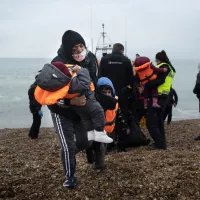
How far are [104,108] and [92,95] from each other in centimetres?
67

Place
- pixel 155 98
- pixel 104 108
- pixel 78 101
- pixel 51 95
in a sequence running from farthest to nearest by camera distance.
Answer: pixel 155 98
pixel 104 108
pixel 78 101
pixel 51 95

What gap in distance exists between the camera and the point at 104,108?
17.0 ft

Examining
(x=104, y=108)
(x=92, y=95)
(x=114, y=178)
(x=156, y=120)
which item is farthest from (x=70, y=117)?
(x=156, y=120)

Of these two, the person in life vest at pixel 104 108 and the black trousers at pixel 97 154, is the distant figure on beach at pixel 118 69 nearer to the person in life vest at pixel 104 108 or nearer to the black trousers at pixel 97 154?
the person in life vest at pixel 104 108

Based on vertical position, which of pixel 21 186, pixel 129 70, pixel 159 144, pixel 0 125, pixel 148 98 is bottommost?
pixel 0 125

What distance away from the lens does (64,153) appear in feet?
14.4

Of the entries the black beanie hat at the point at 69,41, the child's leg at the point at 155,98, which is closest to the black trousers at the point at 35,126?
the child's leg at the point at 155,98

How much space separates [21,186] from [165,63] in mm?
4135

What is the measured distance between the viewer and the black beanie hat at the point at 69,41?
4.53 meters

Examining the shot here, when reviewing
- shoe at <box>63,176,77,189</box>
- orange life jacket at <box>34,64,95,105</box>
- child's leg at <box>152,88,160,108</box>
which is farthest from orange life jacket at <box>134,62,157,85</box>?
shoe at <box>63,176,77,189</box>

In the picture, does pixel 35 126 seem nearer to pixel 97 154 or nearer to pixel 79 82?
pixel 97 154

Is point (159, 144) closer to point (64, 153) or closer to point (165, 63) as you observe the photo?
point (165, 63)

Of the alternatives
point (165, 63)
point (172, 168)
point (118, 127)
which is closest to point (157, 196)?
point (172, 168)

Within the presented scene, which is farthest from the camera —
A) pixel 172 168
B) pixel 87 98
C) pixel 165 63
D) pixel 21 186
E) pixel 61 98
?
pixel 165 63
